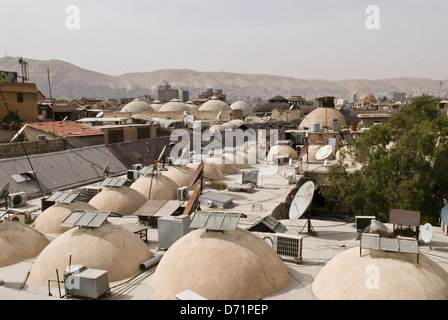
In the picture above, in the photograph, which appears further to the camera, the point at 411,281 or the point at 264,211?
the point at 264,211

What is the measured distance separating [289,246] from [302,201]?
2.76 meters

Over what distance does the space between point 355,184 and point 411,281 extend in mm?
12462

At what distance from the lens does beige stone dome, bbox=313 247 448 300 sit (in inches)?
303

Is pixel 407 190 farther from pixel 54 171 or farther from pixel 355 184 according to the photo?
pixel 54 171

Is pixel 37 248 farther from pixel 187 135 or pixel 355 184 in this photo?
pixel 187 135

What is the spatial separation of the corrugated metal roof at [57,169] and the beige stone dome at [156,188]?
4.84 m

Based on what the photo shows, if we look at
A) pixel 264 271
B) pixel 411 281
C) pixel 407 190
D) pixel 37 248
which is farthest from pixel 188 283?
pixel 407 190

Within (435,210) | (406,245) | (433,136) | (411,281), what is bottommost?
(435,210)

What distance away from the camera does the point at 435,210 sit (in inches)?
795

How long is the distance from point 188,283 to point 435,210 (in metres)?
16.4

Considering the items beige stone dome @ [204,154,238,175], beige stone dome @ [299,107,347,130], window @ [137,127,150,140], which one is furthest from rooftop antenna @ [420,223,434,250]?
beige stone dome @ [299,107,347,130]
